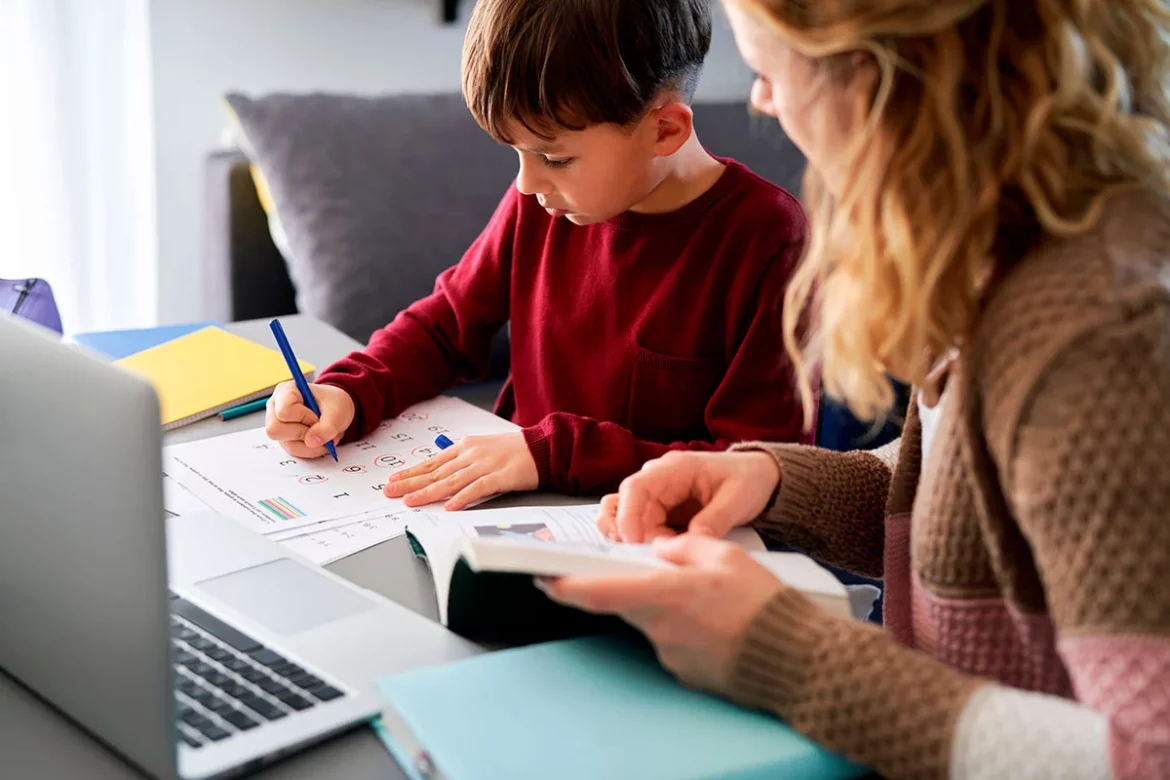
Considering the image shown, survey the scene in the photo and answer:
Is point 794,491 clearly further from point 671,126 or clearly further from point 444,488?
point 671,126

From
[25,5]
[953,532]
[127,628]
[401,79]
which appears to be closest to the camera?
[127,628]

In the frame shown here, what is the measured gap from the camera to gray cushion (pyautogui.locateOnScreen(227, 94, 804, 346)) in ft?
6.00

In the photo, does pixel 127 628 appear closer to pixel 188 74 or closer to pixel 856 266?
pixel 856 266

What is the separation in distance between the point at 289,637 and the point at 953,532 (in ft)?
1.46

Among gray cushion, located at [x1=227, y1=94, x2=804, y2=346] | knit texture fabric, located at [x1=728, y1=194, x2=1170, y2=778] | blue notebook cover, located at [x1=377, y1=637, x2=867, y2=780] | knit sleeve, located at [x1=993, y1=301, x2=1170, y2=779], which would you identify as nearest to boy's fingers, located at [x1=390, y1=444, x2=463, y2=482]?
blue notebook cover, located at [x1=377, y1=637, x2=867, y2=780]

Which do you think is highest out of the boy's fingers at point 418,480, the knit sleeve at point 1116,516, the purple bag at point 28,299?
the knit sleeve at point 1116,516

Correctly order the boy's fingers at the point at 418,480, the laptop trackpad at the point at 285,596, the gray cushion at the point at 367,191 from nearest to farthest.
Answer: the laptop trackpad at the point at 285,596 → the boy's fingers at the point at 418,480 → the gray cushion at the point at 367,191

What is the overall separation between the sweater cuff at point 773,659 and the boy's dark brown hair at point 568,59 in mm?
560

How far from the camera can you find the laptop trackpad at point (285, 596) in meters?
0.82

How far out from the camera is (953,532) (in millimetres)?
744

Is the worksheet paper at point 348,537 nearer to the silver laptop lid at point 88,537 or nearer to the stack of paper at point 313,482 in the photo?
the stack of paper at point 313,482

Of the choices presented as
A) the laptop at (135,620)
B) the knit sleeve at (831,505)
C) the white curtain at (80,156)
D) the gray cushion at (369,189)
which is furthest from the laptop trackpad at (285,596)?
the white curtain at (80,156)

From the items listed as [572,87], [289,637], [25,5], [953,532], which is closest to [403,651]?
[289,637]

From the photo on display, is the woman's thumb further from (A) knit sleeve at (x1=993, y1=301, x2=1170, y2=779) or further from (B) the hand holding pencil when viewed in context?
A: (B) the hand holding pencil
